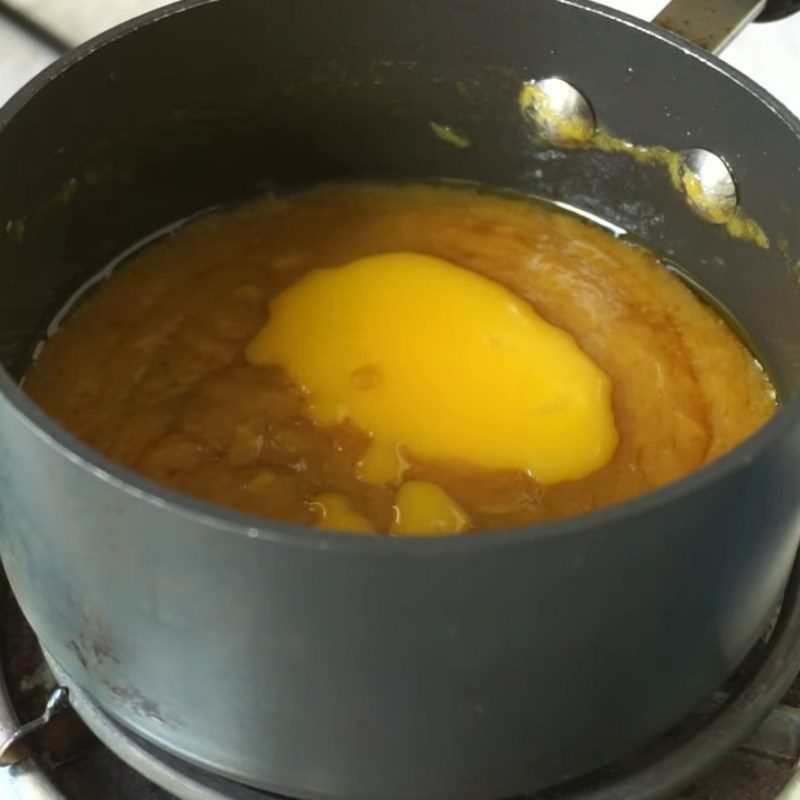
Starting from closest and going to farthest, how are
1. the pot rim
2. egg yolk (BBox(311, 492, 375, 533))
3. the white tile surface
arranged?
the pot rim, egg yolk (BBox(311, 492, 375, 533)), the white tile surface

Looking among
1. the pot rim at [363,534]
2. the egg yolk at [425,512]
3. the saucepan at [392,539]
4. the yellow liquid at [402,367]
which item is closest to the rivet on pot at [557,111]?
the saucepan at [392,539]

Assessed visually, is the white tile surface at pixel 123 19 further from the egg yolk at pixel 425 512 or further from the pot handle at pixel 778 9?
the egg yolk at pixel 425 512

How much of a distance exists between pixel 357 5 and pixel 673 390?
465mm

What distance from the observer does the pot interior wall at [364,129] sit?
102 cm

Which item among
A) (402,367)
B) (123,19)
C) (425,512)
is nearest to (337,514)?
(425,512)

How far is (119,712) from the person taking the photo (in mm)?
808

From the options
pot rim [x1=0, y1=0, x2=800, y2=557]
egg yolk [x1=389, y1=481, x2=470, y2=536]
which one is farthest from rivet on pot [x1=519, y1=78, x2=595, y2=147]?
pot rim [x1=0, y1=0, x2=800, y2=557]

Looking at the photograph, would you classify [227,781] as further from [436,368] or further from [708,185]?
[708,185]

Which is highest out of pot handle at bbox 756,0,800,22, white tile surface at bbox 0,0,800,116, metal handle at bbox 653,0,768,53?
pot handle at bbox 756,0,800,22

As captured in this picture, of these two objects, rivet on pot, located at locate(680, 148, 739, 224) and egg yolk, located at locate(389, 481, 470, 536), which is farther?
rivet on pot, located at locate(680, 148, 739, 224)

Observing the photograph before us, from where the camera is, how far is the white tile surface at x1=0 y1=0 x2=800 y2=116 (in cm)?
154

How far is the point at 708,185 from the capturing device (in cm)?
Answer: 113

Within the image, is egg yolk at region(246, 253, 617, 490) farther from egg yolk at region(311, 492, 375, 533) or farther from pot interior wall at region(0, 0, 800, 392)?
pot interior wall at region(0, 0, 800, 392)

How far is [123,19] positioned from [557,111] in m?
0.69
